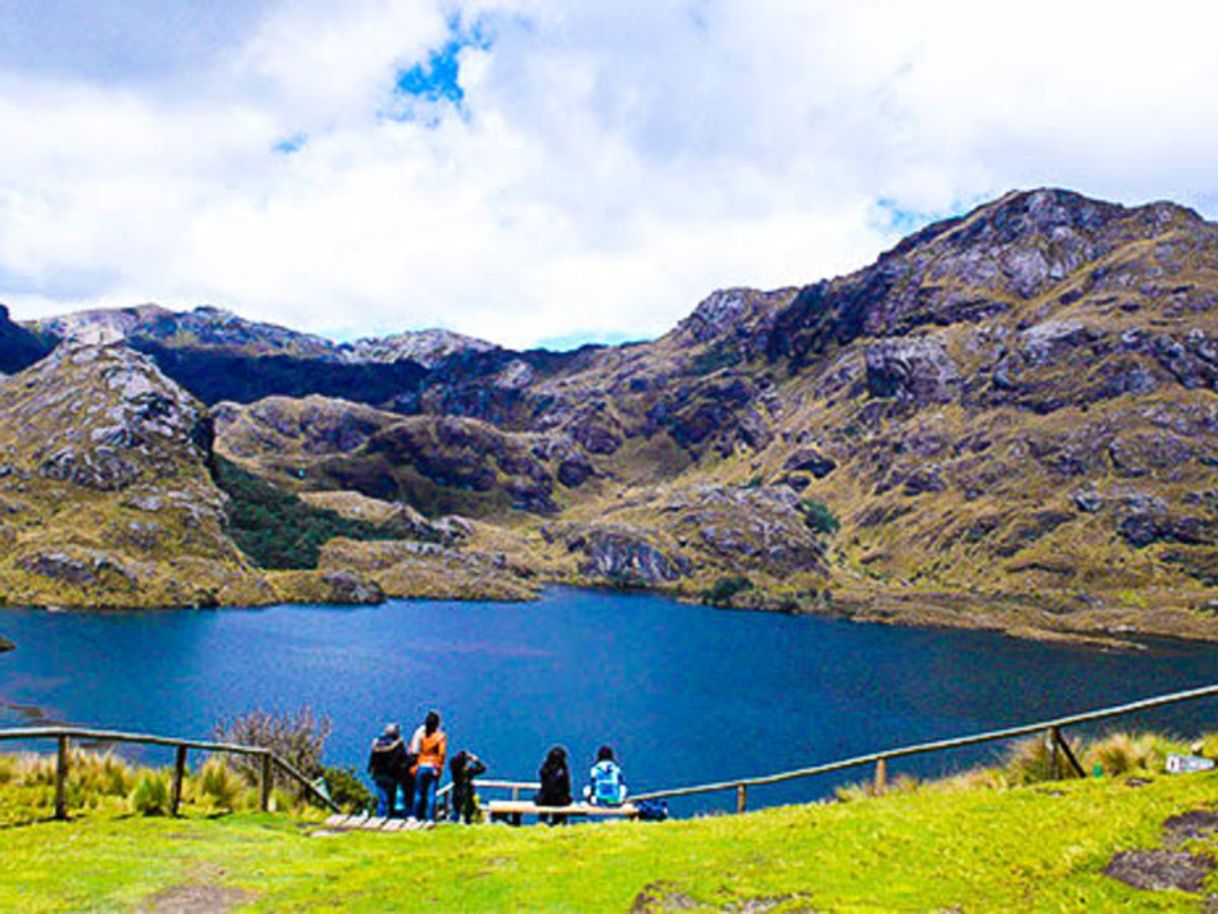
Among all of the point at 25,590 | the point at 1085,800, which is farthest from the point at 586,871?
the point at 25,590

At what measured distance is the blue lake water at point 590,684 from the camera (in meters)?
89.6

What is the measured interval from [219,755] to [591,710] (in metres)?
90.9

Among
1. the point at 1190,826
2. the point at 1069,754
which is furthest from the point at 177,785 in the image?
the point at 1190,826

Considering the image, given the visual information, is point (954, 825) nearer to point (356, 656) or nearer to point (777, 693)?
point (777, 693)

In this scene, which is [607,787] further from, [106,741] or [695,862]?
[106,741]

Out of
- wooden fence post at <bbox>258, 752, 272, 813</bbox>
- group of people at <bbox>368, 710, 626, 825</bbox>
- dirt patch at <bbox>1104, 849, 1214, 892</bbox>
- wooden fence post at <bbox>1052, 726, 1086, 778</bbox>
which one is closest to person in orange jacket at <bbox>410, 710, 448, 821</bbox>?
group of people at <bbox>368, 710, 626, 825</bbox>

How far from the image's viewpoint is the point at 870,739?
3875 inches

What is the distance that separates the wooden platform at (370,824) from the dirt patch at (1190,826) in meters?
13.2

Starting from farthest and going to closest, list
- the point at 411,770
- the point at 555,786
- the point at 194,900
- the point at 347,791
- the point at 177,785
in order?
the point at 347,791, the point at 555,786, the point at 411,770, the point at 177,785, the point at 194,900

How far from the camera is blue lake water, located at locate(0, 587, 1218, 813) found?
294 ft

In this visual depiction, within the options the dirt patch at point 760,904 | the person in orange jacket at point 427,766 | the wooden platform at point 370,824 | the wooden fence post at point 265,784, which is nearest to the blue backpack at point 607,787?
the person in orange jacket at point 427,766

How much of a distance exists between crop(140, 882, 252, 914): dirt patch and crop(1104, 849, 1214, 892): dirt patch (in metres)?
11.2

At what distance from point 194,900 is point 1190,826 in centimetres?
1307

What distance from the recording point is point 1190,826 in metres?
10.6
